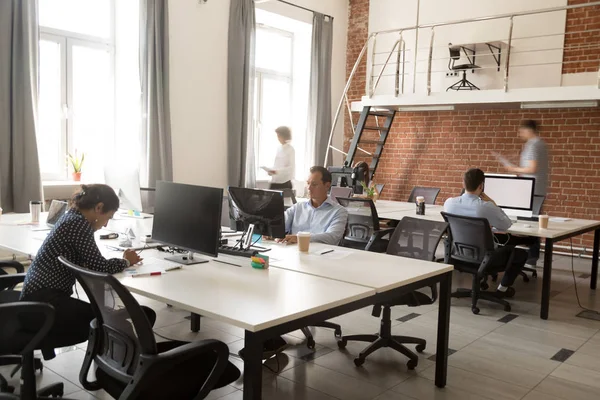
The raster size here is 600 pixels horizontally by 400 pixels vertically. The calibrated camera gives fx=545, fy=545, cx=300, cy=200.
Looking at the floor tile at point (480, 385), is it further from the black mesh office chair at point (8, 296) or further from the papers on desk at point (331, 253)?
the black mesh office chair at point (8, 296)

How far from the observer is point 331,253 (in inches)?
126

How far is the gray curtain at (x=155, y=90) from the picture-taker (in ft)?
19.8

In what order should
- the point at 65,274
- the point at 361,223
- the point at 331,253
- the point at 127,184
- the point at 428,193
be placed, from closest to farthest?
1. the point at 65,274
2. the point at 331,253
3. the point at 127,184
4. the point at 361,223
5. the point at 428,193

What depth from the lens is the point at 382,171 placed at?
8852mm

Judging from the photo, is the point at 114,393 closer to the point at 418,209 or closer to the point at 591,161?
the point at 418,209

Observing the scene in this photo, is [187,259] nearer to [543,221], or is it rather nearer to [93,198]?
[93,198]

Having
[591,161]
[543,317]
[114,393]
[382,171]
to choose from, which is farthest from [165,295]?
[382,171]

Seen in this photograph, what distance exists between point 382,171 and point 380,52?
190cm

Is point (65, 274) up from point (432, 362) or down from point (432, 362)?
up

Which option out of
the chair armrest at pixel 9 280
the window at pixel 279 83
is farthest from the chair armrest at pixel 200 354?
the window at pixel 279 83

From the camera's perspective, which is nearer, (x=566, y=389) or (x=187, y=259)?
(x=187, y=259)

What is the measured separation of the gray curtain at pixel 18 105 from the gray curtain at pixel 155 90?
1200 millimetres

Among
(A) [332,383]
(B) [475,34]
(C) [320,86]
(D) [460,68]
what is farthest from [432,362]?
(C) [320,86]

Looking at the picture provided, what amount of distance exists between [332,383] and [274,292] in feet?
3.22
